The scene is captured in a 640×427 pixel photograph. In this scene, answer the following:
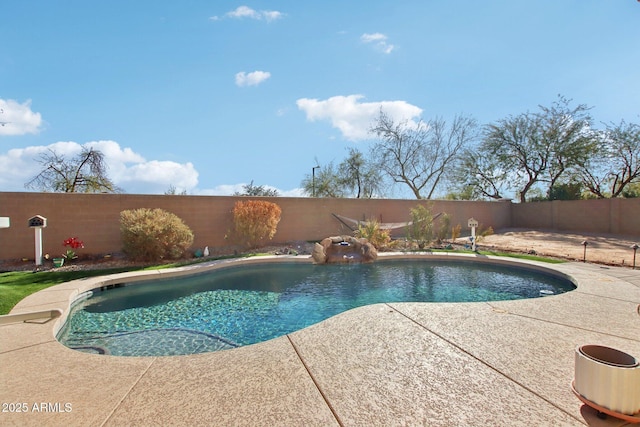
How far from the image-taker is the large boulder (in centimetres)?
826

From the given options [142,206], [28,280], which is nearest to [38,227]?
[28,280]

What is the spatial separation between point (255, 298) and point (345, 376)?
3.52m

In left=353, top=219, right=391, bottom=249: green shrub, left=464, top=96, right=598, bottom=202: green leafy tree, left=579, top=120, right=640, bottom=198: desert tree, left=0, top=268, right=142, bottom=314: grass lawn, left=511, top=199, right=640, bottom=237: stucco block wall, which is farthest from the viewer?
left=464, top=96, right=598, bottom=202: green leafy tree

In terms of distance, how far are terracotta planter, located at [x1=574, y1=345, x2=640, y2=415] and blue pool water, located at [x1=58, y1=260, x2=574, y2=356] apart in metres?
2.92

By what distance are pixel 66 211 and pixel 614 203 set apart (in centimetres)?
1872

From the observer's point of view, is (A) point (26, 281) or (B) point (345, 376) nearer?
(B) point (345, 376)

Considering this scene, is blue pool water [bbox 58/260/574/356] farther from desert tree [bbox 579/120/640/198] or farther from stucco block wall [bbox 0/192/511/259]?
desert tree [bbox 579/120/640/198]

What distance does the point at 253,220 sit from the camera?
9469 millimetres

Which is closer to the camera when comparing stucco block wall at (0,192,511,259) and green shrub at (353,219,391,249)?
stucco block wall at (0,192,511,259)

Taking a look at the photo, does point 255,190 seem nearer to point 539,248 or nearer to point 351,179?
point 351,179

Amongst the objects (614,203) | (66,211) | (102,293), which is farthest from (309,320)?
(614,203)

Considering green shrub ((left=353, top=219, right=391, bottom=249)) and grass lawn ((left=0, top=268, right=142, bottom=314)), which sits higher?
green shrub ((left=353, top=219, right=391, bottom=249))

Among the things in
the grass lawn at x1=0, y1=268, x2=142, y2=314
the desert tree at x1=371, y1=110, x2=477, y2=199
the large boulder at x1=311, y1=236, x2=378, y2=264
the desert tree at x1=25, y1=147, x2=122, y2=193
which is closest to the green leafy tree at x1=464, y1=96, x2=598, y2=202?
the desert tree at x1=371, y1=110, x2=477, y2=199

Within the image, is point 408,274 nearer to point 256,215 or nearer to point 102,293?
point 256,215
